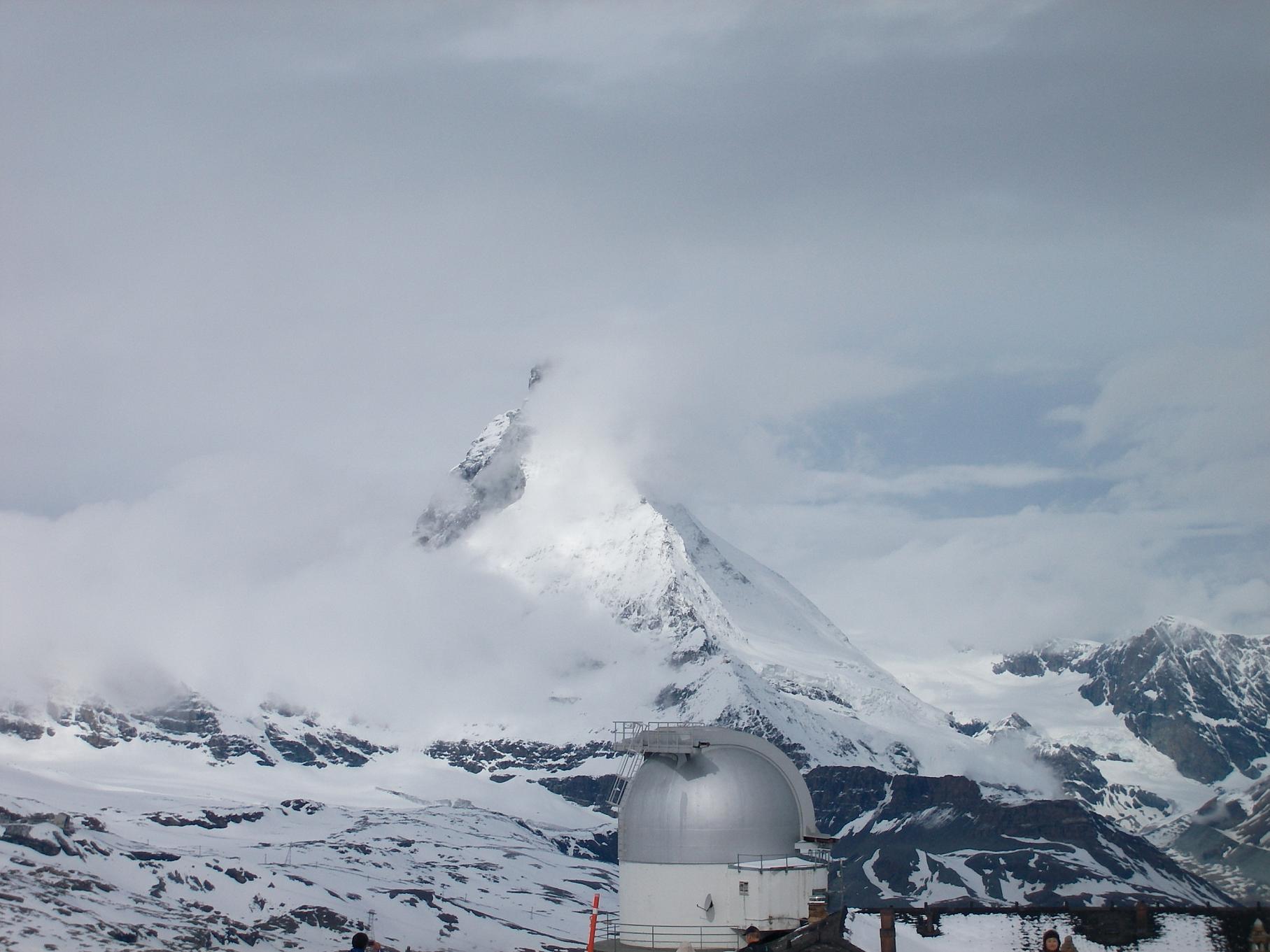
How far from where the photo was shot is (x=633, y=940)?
57281 mm

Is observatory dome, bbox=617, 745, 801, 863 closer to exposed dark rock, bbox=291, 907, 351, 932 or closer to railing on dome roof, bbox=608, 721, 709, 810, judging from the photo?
railing on dome roof, bbox=608, 721, 709, 810

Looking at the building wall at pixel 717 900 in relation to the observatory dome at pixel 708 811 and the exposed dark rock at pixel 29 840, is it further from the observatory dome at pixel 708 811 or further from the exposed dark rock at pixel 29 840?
the exposed dark rock at pixel 29 840

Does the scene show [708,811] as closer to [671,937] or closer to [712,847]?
[712,847]

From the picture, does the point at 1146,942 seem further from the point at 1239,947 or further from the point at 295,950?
the point at 295,950

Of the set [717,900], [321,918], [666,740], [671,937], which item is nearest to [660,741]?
[666,740]

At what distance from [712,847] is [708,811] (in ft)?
4.42

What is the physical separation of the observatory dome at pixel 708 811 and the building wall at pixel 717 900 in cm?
50

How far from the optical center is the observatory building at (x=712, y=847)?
184ft

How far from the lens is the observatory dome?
186 ft

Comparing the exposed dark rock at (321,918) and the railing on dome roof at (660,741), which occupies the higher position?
the exposed dark rock at (321,918)

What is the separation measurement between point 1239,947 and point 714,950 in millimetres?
40339

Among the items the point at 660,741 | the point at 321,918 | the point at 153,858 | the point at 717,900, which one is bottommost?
the point at 717,900

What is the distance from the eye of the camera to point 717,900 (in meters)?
56.0

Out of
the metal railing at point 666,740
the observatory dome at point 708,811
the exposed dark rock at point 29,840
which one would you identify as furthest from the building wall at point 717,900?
the exposed dark rock at point 29,840
